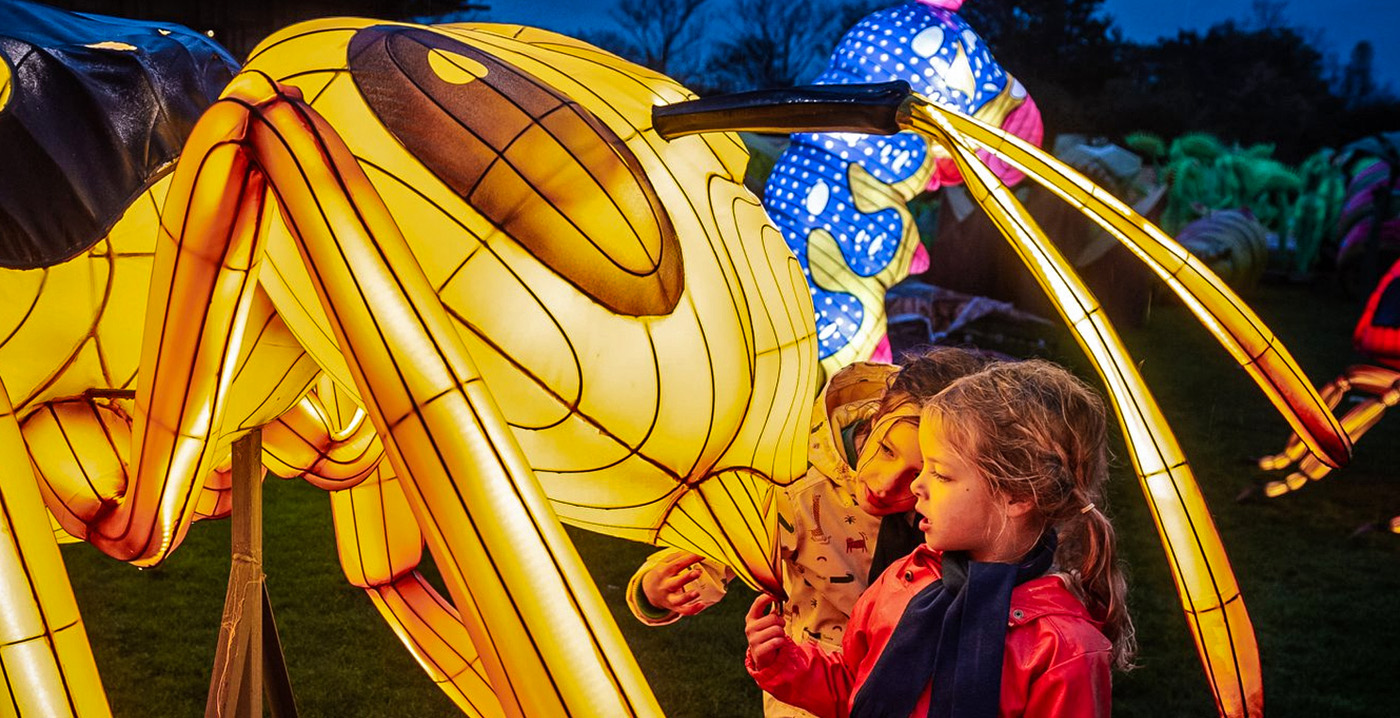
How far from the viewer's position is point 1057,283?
1041 mm

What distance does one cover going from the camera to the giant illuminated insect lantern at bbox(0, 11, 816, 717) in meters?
0.62

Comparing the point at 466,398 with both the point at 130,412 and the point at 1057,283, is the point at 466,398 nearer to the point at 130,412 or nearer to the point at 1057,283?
the point at 1057,283

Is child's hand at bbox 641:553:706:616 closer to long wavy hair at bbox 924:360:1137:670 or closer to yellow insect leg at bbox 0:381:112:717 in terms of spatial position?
long wavy hair at bbox 924:360:1137:670

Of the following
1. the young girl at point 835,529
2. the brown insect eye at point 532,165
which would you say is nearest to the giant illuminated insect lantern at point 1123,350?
the brown insect eye at point 532,165

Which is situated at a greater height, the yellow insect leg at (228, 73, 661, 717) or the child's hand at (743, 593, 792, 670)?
the yellow insect leg at (228, 73, 661, 717)

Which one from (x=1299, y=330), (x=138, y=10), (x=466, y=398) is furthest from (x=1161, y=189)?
(x=466, y=398)

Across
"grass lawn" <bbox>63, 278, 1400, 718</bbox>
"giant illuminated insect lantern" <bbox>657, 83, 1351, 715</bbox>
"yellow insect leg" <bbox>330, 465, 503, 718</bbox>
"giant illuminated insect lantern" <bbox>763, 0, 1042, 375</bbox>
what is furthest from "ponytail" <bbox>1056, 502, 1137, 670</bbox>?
"giant illuminated insect lantern" <bbox>763, 0, 1042, 375</bbox>

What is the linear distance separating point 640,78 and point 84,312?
60 centimetres

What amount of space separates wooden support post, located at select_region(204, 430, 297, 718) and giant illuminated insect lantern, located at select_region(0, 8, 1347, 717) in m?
0.24

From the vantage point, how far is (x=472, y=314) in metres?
0.96

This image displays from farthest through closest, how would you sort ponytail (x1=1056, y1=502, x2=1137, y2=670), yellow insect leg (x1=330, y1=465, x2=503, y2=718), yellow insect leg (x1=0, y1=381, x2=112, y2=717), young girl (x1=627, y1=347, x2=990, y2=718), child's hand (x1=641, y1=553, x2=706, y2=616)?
1. yellow insect leg (x1=330, y1=465, x2=503, y2=718)
2. child's hand (x1=641, y1=553, x2=706, y2=616)
3. young girl (x1=627, y1=347, x2=990, y2=718)
4. ponytail (x1=1056, y1=502, x2=1137, y2=670)
5. yellow insect leg (x1=0, y1=381, x2=112, y2=717)

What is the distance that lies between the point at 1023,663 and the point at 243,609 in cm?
94

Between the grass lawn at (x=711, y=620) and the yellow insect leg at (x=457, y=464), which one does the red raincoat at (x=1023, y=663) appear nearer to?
the yellow insect leg at (x=457, y=464)

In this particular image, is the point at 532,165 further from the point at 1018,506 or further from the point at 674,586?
the point at 674,586
